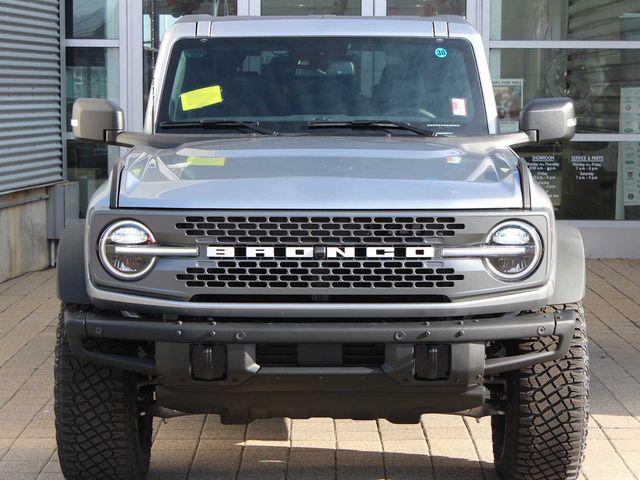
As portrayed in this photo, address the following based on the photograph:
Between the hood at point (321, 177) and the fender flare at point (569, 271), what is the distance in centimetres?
32

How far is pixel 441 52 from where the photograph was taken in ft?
18.4

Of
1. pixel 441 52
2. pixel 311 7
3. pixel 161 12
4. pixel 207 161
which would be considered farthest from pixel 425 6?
pixel 207 161

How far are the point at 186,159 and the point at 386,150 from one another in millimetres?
790

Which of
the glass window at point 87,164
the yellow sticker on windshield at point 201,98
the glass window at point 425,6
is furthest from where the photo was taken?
the glass window at point 87,164

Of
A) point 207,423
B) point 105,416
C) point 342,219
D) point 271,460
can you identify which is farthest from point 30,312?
point 342,219

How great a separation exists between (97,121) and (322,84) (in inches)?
41.2

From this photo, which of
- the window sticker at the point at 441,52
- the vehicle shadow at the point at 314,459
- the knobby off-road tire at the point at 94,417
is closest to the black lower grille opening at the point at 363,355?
the knobby off-road tire at the point at 94,417

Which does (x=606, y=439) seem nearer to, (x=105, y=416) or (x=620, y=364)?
(x=620, y=364)

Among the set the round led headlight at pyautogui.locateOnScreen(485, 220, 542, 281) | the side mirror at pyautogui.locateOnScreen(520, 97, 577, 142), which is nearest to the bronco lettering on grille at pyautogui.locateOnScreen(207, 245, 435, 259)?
the round led headlight at pyautogui.locateOnScreen(485, 220, 542, 281)

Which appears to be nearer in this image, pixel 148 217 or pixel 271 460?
pixel 148 217

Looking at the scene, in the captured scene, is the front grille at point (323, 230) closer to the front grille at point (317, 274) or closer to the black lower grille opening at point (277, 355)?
the front grille at point (317, 274)

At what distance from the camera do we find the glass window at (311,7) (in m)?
11.6

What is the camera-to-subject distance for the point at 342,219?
12.9 feet

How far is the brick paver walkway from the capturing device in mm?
4969
